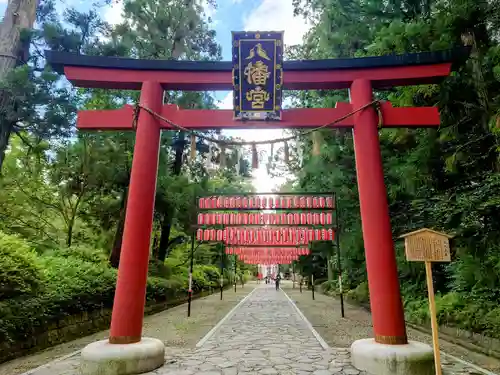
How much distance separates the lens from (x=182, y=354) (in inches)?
264

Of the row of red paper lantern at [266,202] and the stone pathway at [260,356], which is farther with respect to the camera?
the row of red paper lantern at [266,202]

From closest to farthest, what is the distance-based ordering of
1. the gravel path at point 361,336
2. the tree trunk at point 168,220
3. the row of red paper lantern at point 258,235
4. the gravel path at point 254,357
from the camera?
the gravel path at point 254,357 → the gravel path at point 361,336 → the row of red paper lantern at point 258,235 → the tree trunk at point 168,220

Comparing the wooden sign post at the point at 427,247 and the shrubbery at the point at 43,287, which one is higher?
the wooden sign post at the point at 427,247

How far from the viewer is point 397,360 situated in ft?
16.4

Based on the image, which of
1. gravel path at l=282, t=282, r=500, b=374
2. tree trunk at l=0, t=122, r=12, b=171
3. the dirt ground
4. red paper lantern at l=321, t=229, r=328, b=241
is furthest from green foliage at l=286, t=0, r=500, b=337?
tree trunk at l=0, t=122, r=12, b=171

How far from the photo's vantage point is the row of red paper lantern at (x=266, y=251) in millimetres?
22484

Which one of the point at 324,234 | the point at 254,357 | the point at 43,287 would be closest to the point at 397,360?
the point at 254,357

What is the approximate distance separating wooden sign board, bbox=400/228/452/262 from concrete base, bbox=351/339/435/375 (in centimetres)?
166

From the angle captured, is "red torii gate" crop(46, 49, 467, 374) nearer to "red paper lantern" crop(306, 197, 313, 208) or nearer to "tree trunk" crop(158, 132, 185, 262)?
"red paper lantern" crop(306, 197, 313, 208)

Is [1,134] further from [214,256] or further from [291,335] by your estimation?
[214,256]

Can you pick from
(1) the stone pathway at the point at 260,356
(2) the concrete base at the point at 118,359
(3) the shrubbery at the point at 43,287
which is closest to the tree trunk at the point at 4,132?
(3) the shrubbery at the point at 43,287

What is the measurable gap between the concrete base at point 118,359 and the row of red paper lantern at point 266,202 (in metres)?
8.38

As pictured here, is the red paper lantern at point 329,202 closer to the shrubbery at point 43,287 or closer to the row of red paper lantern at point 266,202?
the row of red paper lantern at point 266,202

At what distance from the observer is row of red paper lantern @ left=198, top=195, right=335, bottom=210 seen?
13102 mm
